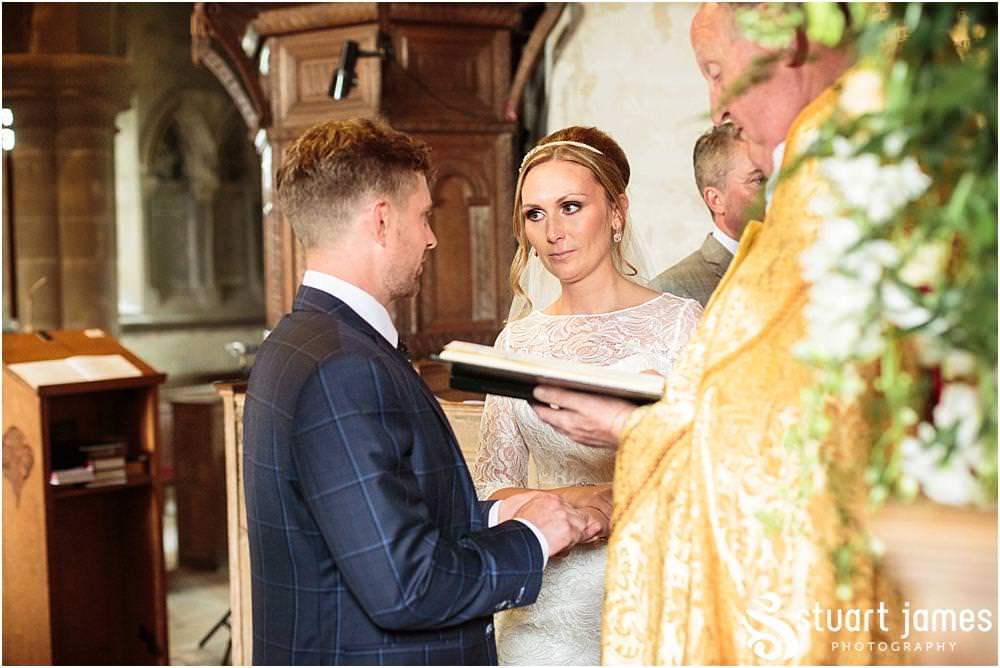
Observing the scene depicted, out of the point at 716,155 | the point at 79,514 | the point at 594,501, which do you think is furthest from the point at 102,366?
the point at 594,501

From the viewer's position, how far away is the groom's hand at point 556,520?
2121 mm

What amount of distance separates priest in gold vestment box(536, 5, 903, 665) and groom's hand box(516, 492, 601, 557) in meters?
0.36

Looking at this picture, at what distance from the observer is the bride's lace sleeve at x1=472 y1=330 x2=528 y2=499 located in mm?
2822

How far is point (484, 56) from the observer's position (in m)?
6.82

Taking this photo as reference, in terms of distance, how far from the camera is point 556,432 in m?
2.81

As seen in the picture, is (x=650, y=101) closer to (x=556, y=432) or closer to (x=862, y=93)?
(x=556, y=432)

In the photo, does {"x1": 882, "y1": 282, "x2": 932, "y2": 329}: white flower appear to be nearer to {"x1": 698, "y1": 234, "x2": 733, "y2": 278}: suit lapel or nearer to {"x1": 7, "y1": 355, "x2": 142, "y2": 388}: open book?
{"x1": 698, "y1": 234, "x2": 733, "y2": 278}: suit lapel

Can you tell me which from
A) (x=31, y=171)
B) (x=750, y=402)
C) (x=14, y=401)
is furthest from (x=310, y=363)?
(x=31, y=171)

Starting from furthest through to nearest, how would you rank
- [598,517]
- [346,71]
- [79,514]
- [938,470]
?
1. [346,71]
2. [79,514]
3. [598,517]
4. [938,470]

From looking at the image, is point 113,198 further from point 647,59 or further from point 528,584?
point 528,584

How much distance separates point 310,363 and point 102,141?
1085cm

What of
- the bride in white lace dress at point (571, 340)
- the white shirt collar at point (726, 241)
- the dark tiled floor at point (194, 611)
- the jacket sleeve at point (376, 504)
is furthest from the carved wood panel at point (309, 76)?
the jacket sleeve at point (376, 504)

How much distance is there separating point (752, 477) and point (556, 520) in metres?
0.63

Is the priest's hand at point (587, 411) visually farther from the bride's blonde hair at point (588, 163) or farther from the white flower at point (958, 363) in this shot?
the bride's blonde hair at point (588, 163)
